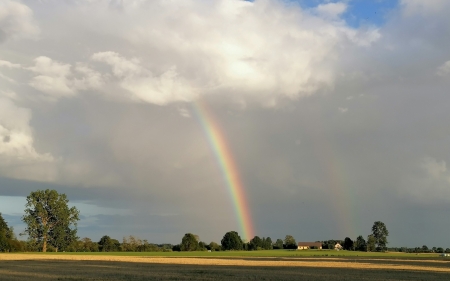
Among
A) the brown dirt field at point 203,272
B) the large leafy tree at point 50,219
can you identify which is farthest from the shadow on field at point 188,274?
the large leafy tree at point 50,219

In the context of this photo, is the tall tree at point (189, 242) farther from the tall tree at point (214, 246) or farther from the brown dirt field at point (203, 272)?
the brown dirt field at point (203, 272)

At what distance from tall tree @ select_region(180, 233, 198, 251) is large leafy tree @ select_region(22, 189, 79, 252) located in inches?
1576

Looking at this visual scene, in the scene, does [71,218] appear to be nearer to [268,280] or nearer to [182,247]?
[182,247]

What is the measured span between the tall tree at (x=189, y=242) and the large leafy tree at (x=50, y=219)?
40.0 m

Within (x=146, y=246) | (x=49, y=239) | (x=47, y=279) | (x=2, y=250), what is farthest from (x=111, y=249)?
(x=47, y=279)

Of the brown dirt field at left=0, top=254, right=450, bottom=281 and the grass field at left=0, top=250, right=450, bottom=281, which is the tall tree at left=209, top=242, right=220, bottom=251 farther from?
the brown dirt field at left=0, top=254, right=450, bottom=281

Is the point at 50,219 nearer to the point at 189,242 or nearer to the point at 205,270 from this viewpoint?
the point at 189,242

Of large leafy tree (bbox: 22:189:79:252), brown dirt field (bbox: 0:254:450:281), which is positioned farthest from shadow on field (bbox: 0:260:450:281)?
large leafy tree (bbox: 22:189:79:252)

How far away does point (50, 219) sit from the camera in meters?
148

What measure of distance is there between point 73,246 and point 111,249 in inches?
603

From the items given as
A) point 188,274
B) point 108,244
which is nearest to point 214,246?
point 108,244

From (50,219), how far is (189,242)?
162 feet

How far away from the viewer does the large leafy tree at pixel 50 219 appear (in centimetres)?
14362

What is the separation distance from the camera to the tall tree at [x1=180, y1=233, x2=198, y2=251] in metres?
171
